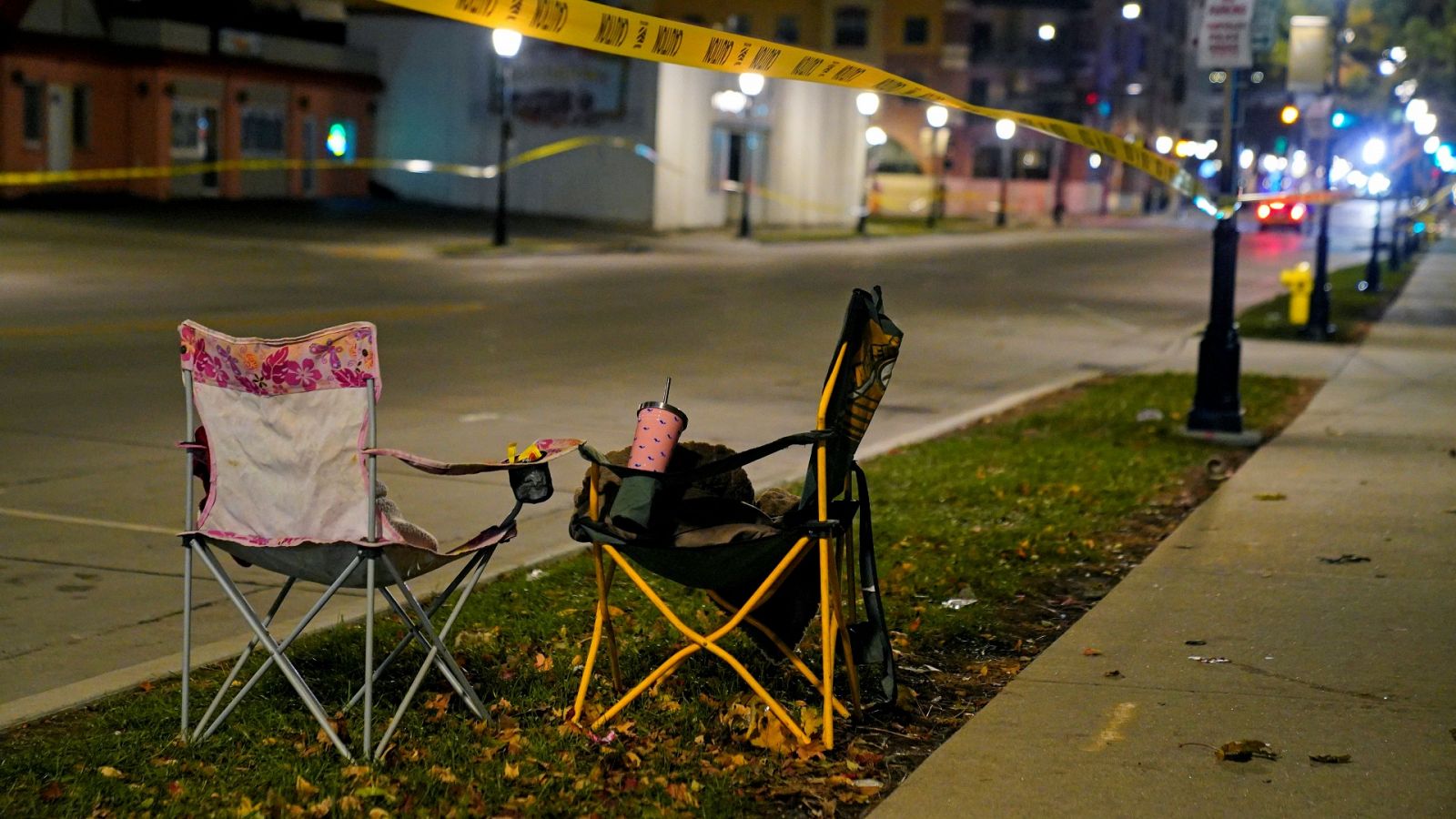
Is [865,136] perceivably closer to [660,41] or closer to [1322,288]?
[1322,288]

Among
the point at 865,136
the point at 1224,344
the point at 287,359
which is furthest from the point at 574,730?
the point at 865,136

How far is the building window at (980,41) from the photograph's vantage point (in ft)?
255

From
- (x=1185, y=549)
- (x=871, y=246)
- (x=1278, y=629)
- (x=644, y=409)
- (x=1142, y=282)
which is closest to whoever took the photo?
(x=644, y=409)

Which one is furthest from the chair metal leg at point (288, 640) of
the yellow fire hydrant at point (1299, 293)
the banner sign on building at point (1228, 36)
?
the yellow fire hydrant at point (1299, 293)

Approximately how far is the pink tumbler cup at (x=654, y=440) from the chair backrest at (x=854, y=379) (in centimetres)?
44

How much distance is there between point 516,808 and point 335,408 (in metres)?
1.17

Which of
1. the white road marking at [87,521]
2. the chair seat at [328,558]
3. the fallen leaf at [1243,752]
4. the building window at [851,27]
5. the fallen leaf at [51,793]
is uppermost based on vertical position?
the building window at [851,27]

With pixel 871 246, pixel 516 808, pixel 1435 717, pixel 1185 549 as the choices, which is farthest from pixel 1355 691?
pixel 871 246

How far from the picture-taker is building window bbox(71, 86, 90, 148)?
1556 inches

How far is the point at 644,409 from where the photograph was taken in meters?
5.23

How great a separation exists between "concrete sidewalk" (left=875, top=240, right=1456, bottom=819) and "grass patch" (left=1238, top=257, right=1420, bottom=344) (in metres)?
11.2

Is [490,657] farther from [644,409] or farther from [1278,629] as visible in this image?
[1278,629]

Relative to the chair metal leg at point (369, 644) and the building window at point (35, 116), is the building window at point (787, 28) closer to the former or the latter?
the building window at point (35, 116)

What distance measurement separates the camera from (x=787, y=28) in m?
73.4
